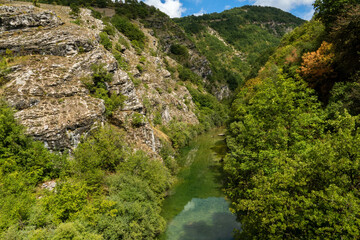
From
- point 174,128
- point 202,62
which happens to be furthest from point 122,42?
point 202,62

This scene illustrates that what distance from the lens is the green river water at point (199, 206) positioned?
2288cm

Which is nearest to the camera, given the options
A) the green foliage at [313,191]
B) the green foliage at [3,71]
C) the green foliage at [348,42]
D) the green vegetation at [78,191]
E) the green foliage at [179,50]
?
the green foliage at [313,191]

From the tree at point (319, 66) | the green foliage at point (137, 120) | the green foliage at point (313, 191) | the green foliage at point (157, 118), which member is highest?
the tree at point (319, 66)

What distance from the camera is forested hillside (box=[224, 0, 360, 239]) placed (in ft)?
26.6

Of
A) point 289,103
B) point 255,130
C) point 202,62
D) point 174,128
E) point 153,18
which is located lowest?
point 174,128

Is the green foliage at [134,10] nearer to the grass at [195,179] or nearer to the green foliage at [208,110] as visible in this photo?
the green foliage at [208,110]

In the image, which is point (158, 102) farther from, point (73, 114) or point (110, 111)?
point (73, 114)

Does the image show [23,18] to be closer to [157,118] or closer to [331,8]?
[157,118]

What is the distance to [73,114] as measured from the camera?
2827cm

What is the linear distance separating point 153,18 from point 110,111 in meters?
100

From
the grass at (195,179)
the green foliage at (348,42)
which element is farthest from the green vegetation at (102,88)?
the green foliage at (348,42)

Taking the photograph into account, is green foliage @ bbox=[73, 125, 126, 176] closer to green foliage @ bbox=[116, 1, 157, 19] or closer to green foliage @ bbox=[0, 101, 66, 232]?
green foliage @ bbox=[0, 101, 66, 232]

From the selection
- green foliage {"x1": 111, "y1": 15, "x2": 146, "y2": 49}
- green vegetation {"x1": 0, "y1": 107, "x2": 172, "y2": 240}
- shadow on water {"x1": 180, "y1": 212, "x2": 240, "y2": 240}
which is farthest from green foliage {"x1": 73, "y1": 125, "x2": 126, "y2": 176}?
green foliage {"x1": 111, "y1": 15, "x2": 146, "y2": 49}

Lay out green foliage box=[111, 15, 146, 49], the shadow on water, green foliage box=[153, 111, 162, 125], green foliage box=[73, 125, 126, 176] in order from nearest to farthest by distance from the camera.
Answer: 1. the shadow on water
2. green foliage box=[73, 125, 126, 176]
3. green foliage box=[153, 111, 162, 125]
4. green foliage box=[111, 15, 146, 49]
